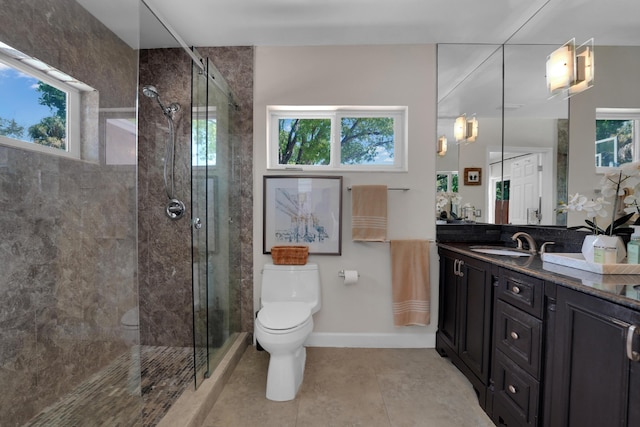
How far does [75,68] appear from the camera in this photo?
1.67 m

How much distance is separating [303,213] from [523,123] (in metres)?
1.74

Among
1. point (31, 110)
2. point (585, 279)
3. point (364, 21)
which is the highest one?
point (364, 21)

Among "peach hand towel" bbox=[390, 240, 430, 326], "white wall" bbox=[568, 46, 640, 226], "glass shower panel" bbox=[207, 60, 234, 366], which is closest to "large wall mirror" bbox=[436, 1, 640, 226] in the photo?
"white wall" bbox=[568, 46, 640, 226]

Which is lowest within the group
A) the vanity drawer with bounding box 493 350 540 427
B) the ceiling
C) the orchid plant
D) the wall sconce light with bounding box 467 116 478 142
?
the vanity drawer with bounding box 493 350 540 427

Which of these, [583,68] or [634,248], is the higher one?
[583,68]

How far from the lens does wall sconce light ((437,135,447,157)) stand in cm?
237

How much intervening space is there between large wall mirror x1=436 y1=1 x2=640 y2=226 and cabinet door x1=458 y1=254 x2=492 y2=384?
60 cm

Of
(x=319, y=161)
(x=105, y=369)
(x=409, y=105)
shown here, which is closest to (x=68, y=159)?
(x=105, y=369)

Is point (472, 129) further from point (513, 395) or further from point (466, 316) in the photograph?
point (513, 395)

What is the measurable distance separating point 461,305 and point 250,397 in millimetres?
1466

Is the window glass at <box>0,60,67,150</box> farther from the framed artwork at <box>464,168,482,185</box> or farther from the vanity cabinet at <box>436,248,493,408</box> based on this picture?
the framed artwork at <box>464,168,482,185</box>

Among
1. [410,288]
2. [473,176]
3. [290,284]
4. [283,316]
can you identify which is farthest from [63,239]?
[473,176]

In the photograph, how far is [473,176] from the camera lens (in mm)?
2328

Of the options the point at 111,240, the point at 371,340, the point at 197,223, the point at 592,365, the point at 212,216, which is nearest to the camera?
the point at 592,365
